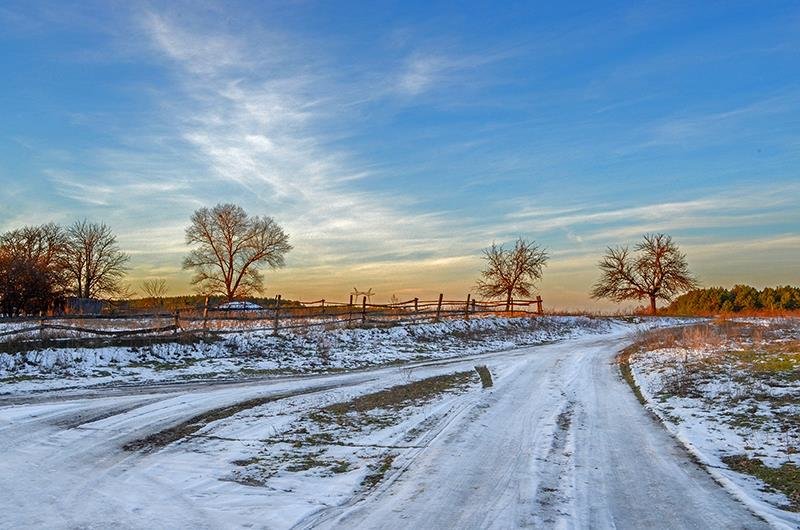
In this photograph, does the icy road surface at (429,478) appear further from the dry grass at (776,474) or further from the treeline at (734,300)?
the treeline at (734,300)

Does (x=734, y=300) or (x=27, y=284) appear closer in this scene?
(x=27, y=284)

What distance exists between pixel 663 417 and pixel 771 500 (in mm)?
4573

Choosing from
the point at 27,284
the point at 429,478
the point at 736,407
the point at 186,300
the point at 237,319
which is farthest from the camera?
the point at 186,300

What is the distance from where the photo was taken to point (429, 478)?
21.5 feet

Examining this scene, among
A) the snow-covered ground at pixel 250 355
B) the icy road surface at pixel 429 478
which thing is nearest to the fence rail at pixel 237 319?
the snow-covered ground at pixel 250 355

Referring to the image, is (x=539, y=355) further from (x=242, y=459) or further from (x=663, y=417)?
(x=242, y=459)

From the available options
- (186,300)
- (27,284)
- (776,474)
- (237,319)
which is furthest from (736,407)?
(186,300)

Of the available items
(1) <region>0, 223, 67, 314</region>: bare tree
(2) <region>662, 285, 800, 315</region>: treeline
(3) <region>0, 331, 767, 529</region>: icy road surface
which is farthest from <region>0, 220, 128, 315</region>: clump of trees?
(2) <region>662, 285, 800, 315</region>: treeline

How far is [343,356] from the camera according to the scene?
2175 centimetres

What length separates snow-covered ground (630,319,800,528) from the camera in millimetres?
6676

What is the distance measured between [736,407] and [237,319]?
68.6ft

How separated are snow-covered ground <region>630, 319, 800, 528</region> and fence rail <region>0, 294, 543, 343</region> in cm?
1518

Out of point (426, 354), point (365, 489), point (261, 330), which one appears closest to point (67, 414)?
point (365, 489)

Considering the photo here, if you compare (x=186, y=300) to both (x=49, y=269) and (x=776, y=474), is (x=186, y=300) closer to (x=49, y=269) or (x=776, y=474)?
(x=49, y=269)
